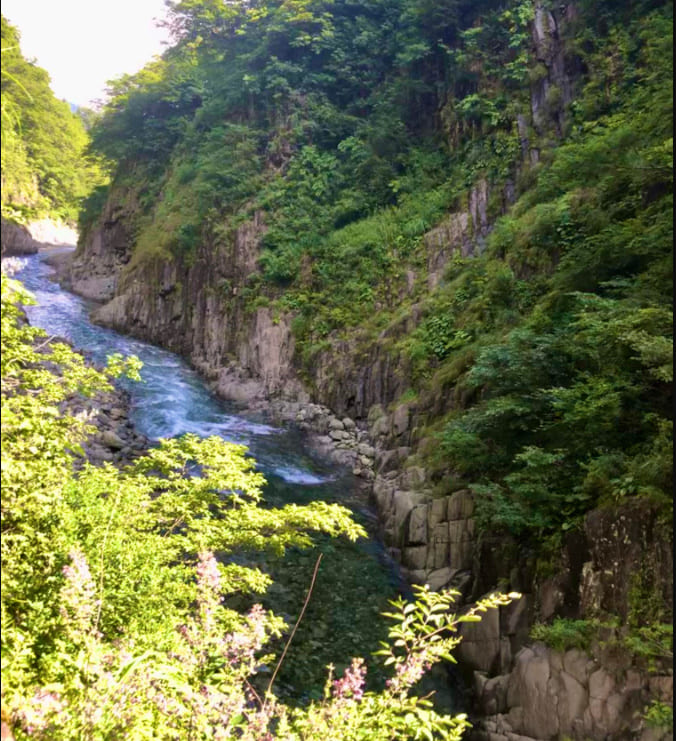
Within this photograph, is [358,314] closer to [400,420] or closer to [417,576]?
[400,420]

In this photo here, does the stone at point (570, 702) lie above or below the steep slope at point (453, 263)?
below

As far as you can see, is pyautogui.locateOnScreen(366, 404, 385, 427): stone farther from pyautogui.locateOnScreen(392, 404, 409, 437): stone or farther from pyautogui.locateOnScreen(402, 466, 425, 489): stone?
pyautogui.locateOnScreen(402, 466, 425, 489): stone

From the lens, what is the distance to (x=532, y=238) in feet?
45.0

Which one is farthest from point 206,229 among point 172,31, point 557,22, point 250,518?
point 250,518

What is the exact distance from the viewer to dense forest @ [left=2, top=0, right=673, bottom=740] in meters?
3.09

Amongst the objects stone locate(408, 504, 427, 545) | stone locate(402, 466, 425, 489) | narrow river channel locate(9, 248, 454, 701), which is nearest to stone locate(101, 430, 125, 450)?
narrow river channel locate(9, 248, 454, 701)

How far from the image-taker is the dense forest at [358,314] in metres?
3.09

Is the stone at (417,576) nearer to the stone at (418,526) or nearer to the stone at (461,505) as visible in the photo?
the stone at (418,526)

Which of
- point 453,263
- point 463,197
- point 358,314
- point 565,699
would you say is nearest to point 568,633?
point 565,699

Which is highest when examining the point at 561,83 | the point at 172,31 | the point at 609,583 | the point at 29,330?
the point at 172,31

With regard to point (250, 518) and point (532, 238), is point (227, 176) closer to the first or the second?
point (532, 238)

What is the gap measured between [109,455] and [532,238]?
39.8 ft

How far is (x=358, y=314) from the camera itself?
20562 mm

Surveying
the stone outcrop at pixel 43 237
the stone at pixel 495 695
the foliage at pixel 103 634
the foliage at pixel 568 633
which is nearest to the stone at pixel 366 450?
the stone at pixel 495 695
